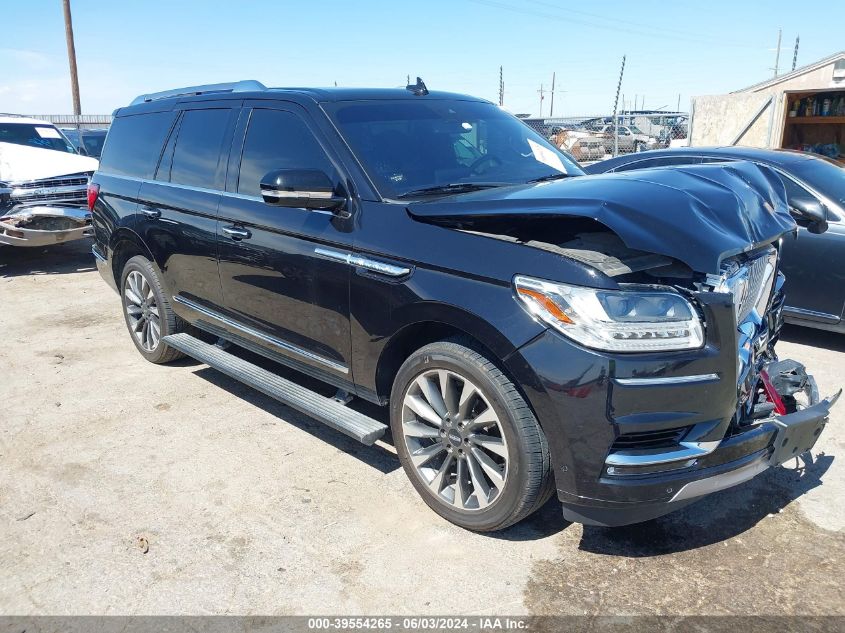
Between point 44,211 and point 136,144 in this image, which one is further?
point 44,211

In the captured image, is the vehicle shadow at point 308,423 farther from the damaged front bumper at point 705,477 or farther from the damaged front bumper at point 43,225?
the damaged front bumper at point 43,225

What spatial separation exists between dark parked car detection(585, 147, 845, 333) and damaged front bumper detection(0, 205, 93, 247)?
285 inches

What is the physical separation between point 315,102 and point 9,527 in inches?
106

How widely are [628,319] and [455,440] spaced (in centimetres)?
103

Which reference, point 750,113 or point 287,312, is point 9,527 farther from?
point 750,113

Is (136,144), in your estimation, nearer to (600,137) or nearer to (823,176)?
(823,176)

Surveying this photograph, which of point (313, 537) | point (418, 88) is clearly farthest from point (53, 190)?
point (313, 537)

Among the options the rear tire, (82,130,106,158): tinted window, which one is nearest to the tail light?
the rear tire

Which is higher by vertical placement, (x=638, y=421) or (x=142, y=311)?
(x=638, y=421)

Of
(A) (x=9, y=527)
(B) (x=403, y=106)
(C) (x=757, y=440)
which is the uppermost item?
(B) (x=403, y=106)

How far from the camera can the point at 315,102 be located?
3822mm

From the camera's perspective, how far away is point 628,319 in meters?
2.53

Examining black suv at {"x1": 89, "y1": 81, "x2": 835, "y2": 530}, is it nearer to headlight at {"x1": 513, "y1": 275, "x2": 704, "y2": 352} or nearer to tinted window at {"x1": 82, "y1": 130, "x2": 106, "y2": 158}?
headlight at {"x1": 513, "y1": 275, "x2": 704, "y2": 352}

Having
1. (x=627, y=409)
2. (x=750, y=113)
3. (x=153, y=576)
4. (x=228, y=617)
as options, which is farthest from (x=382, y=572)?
(x=750, y=113)
